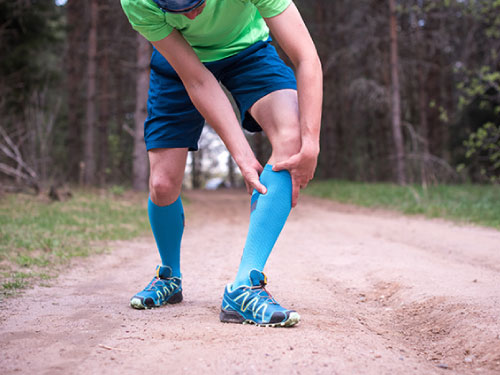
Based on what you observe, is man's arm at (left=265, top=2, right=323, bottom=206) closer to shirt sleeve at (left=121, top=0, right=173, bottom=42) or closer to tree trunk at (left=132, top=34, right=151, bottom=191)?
shirt sleeve at (left=121, top=0, right=173, bottom=42)

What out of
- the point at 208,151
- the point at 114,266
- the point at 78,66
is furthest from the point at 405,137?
the point at 114,266

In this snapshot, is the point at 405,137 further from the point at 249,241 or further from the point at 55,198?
the point at 249,241

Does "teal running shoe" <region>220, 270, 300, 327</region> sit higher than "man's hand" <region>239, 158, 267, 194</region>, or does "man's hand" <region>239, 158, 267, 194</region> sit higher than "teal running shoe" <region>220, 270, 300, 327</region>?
"man's hand" <region>239, 158, 267, 194</region>

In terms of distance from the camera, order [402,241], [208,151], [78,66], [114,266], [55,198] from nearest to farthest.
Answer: [114,266]
[402,241]
[55,198]
[78,66]
[208,151]

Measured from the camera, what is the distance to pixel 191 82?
2.28 meters

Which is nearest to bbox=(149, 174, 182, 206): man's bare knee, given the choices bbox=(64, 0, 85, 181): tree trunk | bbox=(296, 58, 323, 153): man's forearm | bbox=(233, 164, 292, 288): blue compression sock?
bbox=(233, 164, 292, 288): blue compression sock

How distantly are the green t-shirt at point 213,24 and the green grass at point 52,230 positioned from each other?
1.82 metres

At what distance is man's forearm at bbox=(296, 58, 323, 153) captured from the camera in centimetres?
214

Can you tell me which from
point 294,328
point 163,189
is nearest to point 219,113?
point 163,189

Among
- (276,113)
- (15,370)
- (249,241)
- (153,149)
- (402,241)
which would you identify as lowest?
(402,241)

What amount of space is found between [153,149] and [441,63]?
743 inches

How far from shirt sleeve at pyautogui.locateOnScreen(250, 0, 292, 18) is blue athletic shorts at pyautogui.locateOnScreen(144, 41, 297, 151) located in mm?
314

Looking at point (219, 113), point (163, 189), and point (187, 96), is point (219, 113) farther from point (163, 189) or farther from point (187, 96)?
point (163, 189)

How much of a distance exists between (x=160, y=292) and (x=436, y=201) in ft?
23.8
